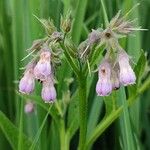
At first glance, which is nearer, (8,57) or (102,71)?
(102,71)

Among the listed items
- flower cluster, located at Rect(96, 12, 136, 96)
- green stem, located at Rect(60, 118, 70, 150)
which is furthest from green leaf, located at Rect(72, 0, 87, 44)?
flower cluster, located at Rect(96, 12, 136, 96)

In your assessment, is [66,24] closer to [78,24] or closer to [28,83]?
[28,83]

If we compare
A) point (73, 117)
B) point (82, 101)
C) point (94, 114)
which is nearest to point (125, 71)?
point (82, 101)

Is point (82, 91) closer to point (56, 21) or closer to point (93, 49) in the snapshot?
point (93, 49)

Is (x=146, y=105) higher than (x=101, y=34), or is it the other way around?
(x=101, y=34)

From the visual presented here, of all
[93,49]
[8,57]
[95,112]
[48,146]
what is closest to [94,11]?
[8,57]

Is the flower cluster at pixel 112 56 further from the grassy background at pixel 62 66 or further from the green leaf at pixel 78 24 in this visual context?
the green leaf at pixel 78 24

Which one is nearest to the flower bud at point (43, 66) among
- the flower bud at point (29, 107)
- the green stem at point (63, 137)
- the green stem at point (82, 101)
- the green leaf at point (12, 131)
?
the green stem at point (82, 101)
